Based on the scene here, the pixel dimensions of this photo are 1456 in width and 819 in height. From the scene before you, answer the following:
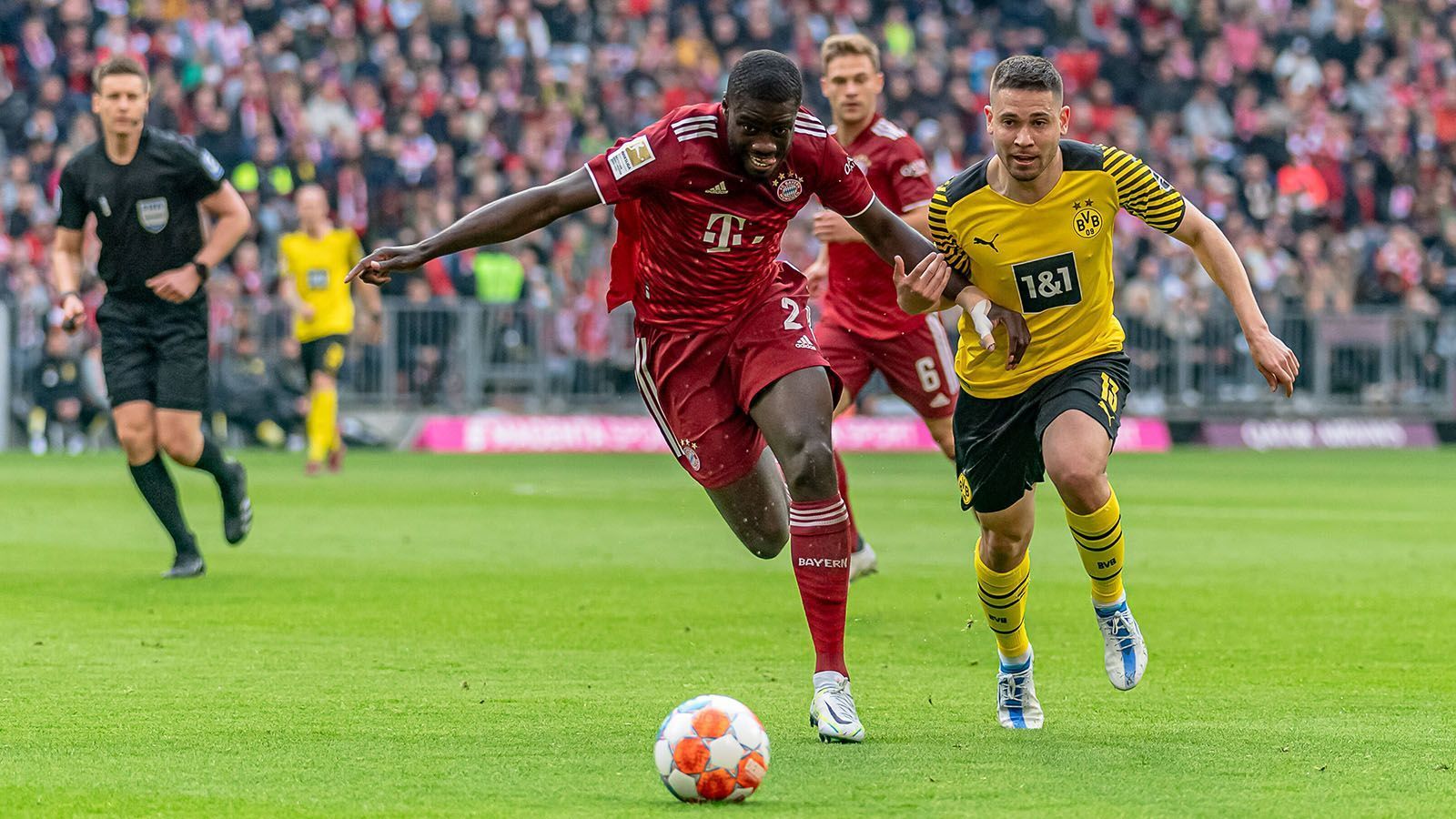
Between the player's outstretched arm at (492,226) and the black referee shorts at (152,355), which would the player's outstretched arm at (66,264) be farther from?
the player's outstretched arm at (492,226)

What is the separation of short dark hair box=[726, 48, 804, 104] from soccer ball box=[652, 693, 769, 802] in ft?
7.08

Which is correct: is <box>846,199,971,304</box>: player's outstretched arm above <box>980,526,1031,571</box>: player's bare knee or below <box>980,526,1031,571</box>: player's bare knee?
above

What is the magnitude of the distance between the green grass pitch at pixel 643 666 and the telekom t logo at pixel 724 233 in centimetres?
168

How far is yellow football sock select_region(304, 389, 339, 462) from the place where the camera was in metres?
20.8

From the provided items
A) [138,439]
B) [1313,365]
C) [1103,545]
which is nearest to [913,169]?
[1103,545]

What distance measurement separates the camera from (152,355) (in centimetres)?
1170

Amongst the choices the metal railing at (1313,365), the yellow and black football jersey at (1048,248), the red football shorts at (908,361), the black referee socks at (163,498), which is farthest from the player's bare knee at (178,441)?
the metal railing at (1313,365)

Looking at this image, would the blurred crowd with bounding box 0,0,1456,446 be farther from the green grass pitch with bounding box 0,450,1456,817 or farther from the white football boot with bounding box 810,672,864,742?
the white football boot with bounding box 810,672,864,742

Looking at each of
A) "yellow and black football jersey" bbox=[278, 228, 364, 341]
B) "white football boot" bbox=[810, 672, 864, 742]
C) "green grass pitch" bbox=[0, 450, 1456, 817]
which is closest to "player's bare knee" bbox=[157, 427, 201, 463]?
"green grass pitch" bbox=[0, 450, 1456, 817]

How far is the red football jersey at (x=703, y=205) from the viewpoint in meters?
7.16

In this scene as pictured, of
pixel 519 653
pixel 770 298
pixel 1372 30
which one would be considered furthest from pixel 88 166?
pixel 1372 30

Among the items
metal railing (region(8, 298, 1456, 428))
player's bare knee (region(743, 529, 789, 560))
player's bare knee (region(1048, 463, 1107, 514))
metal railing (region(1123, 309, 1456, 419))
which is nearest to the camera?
player's bare knee (region(1048, 463, 1107, 514))

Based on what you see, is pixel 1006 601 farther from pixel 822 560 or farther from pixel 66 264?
pixel 66 264

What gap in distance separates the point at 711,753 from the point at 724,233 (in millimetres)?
2467
